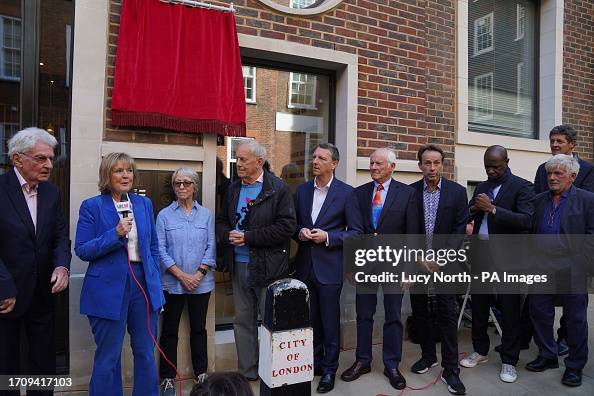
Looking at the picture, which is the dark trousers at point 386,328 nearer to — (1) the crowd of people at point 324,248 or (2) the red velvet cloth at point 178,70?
(1) the crowd of people at point 324,248

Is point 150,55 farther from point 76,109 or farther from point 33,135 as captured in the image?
point 33,135

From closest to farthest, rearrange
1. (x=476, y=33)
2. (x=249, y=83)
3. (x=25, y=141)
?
(x=25, y=141), (x=249, y=83), (x=476, y=33)

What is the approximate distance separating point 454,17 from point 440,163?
2914 millimetres

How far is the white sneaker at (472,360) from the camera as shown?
4.30m

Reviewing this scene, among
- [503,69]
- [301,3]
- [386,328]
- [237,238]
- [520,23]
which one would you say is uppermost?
[520,23]

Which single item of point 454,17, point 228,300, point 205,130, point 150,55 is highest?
point 454,17

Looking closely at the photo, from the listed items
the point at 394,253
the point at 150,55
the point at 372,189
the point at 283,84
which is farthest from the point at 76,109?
the point at 394,253

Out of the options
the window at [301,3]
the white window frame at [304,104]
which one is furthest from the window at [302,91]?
the window at [301,3]

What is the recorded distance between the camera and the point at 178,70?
12.9 ft

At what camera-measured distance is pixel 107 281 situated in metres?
3.06

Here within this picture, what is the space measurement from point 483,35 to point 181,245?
18.4 ft

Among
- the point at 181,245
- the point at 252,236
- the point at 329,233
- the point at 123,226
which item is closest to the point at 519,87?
the point at 329,233

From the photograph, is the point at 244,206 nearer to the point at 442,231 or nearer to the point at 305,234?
the point at 305,234

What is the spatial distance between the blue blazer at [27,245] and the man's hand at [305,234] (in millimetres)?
1877
